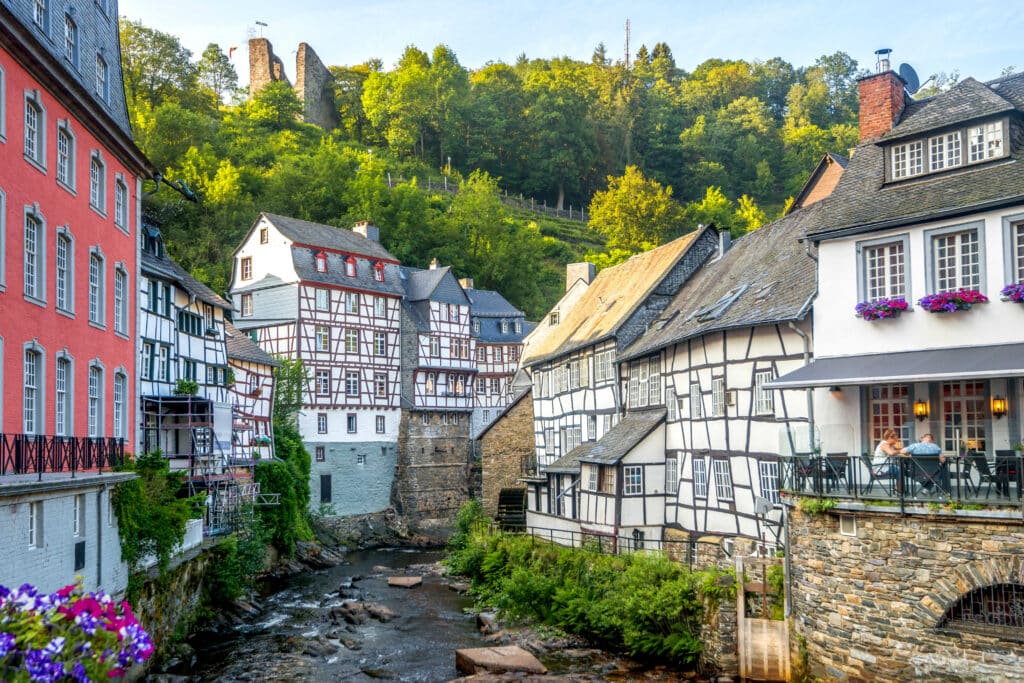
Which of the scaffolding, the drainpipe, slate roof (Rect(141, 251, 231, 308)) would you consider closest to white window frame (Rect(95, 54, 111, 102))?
slate roof (Rect(141, 251, 231, 308))

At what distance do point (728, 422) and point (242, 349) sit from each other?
2080cm

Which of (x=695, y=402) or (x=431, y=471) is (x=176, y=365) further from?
(x=431, y=471)

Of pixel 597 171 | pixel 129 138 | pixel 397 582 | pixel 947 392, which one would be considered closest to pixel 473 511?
pixel 397 582

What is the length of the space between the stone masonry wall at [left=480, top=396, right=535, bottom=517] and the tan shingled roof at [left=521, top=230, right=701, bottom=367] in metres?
3.28

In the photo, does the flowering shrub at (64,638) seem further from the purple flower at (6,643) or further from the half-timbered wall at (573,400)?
the half-timbered wall at (573,400)

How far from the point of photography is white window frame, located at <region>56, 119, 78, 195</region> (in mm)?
17234

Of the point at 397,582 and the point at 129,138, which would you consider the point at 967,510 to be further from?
the point at 397,582

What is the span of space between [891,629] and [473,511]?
21.3 meters

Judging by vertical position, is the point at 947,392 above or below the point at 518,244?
below

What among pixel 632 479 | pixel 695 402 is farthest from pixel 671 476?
pixel 695 402

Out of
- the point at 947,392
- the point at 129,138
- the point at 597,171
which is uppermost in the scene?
the point at 597,171

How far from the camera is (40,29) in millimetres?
16375

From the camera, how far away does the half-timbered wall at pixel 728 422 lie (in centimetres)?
1995

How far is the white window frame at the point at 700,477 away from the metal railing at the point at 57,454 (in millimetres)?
12526
